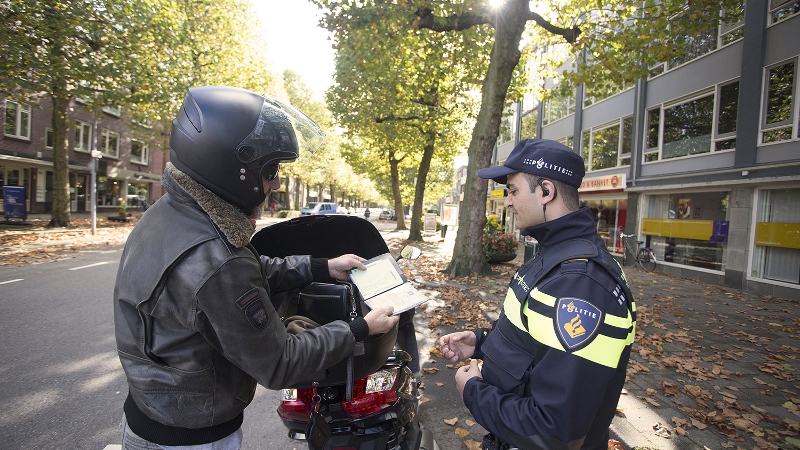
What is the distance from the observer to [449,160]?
2248 cm

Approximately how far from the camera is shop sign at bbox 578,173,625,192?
50.0 ft

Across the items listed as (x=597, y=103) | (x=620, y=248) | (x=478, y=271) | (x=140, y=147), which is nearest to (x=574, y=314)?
(x=478, y=271)

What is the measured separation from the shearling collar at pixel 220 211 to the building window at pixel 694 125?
1376 centimetres

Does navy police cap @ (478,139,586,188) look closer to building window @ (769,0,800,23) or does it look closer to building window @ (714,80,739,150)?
building window @ (769,0,800,23)

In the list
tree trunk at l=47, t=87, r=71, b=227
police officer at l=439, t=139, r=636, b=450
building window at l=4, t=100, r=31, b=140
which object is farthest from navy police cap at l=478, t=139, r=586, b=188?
building window at l=4, t=100, r=31, b=140

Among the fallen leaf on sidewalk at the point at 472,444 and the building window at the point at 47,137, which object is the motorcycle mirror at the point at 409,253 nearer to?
the fallen leaf on sidewalk at the point at 472,444

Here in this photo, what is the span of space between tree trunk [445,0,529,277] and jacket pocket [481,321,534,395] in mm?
7482

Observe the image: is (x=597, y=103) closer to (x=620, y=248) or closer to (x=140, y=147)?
(x=620, y=248)

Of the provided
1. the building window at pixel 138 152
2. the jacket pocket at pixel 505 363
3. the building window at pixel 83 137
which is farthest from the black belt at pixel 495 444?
the building window at pixel 138 152

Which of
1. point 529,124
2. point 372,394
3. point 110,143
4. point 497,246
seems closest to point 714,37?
point 497,246

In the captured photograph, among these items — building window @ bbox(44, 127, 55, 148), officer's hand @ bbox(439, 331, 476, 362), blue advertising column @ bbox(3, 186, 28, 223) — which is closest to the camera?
officer's hand @ bbox(439, 331, 476, 362)

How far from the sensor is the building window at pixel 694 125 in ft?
36.3

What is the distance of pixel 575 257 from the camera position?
56.2 inches

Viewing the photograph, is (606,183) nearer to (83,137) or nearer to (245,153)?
(245,153)
